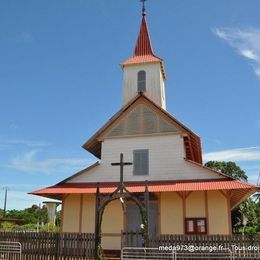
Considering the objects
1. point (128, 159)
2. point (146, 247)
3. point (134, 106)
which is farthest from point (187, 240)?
point (134, 106)

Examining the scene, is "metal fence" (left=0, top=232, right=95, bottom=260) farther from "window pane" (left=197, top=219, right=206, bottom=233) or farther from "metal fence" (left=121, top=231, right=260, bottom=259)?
"window pane" (left=197, top=219, right=206, bottom=233)


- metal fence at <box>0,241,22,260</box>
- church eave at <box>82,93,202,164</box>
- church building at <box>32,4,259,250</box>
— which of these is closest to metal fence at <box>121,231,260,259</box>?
church building at <box>32,4,259,250</box>

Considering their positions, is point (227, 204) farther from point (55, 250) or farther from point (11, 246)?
point (11, 246)

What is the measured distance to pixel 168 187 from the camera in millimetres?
17766

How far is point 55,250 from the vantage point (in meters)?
14.5

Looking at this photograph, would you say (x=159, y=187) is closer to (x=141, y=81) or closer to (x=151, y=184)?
(x=151, y=184)

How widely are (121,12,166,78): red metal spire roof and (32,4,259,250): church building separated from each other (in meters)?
4.96

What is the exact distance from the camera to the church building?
17875mm

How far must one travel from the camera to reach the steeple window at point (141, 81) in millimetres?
24609

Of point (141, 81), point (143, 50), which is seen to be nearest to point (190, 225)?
point (141, 81)

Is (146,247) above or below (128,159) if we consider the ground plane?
below

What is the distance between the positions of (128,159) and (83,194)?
122 inches

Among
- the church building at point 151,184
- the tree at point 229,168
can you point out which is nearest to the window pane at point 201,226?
the church building at point 151,184

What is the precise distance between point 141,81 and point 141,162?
700 centimetres
